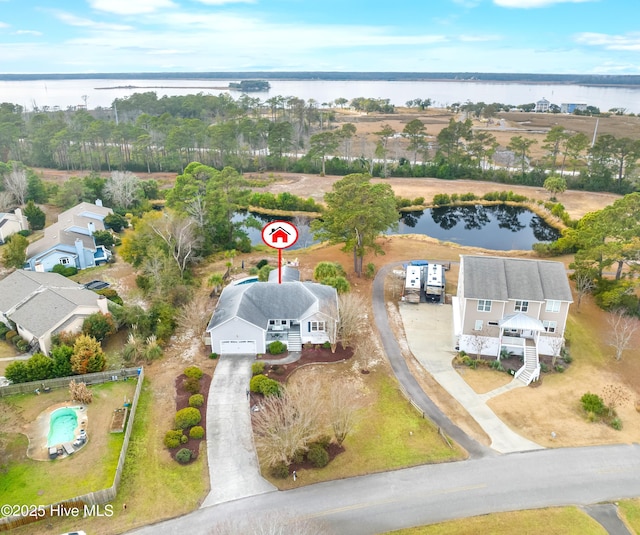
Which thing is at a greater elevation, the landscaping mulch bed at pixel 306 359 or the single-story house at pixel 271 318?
the single-story house at pixel 271 318

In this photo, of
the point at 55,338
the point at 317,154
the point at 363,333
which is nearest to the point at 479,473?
the point at 363,333

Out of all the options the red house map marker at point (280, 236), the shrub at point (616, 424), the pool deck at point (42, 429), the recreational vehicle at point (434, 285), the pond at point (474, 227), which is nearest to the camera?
the pool deck at point (42, 429)

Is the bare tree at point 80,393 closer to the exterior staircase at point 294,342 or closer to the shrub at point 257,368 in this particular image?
the shrub at point 257,368

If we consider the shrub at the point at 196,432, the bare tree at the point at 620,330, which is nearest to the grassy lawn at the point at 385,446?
the shrub at the point at 196,432

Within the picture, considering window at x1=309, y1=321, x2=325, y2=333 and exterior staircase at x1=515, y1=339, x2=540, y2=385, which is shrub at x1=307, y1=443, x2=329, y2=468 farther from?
exterior staircase at x1=515, y1=339, x2=540, y2=385

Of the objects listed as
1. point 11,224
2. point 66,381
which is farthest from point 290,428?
point 11,224

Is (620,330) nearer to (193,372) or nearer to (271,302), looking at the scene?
(271,302)

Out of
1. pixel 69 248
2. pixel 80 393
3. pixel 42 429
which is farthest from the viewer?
pixel 69 248

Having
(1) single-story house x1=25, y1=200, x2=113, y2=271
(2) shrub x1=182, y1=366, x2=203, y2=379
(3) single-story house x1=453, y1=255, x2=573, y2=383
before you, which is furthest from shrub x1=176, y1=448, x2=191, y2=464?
(1) single-story house x1=25, y1=200, x2=113, y2=271
